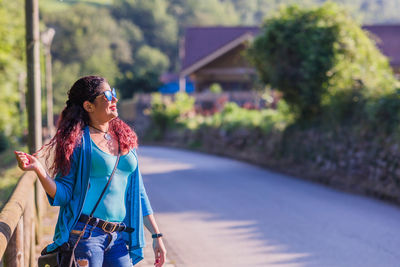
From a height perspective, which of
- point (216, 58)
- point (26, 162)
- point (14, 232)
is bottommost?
point (14, 232)

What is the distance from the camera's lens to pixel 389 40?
128ft

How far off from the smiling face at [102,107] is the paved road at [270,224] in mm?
3876

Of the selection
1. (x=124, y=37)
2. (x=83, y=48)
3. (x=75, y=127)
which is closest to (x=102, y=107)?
(x=75, y=127)

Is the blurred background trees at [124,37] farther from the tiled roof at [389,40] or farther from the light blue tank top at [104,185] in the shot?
the light blue tank top at [104,185]

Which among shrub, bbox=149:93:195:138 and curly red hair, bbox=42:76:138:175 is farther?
shrub, bbox=149:93:195:138

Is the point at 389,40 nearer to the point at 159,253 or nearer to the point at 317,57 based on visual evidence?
the point at 317,57

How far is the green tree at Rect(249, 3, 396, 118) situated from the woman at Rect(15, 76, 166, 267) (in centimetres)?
1200

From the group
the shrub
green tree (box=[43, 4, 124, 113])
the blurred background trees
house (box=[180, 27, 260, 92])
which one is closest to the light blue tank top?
the shrub

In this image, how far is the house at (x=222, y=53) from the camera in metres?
39.8

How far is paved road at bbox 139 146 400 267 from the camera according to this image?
7719 mm

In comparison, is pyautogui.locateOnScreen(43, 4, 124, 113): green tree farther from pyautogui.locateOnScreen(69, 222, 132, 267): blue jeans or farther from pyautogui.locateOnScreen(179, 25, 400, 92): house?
pyautogui.locateOnScreen(69, 222, 132, 267): blue jeans

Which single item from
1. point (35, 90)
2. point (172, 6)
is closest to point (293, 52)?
point (35, 90)

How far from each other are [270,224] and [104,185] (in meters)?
6.32

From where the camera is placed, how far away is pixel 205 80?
44.5 m
